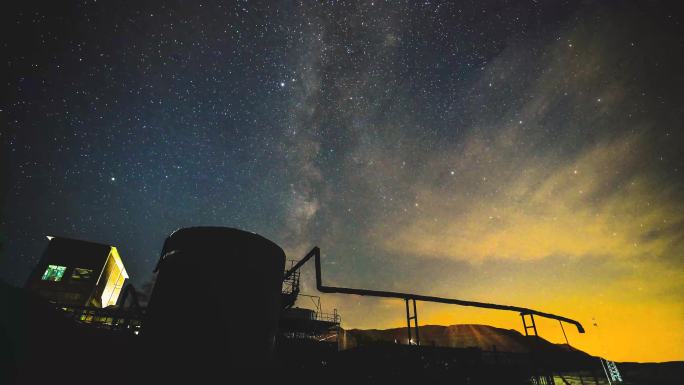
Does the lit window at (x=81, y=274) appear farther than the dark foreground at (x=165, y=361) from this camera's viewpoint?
Yes

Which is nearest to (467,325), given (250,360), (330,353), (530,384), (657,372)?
(657,372)

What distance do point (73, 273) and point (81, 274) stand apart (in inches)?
21.3

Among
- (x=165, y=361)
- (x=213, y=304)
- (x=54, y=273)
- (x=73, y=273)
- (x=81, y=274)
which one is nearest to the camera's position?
(x=165, y=361)

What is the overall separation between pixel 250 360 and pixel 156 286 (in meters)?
3.10

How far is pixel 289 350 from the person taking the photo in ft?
48.7

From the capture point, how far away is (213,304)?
267 inches

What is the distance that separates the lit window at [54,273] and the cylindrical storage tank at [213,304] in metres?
25.1

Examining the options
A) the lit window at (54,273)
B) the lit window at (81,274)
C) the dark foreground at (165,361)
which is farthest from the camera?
the lit window at (81,274)

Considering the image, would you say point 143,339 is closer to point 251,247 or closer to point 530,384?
point 251,247

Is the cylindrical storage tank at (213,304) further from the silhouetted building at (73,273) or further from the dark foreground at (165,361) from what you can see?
the silhouetted building at (73,273)

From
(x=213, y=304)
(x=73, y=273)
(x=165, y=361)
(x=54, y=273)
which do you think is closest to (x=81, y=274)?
(x=73, y=273)

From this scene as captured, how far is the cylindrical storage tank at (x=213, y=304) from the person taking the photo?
21.0 ft

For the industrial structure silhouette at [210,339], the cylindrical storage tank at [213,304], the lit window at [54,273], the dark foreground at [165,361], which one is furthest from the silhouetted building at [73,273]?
the cylindrical storage tank at [213,304]

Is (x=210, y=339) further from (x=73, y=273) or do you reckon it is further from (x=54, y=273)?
(x=54, y=273)
